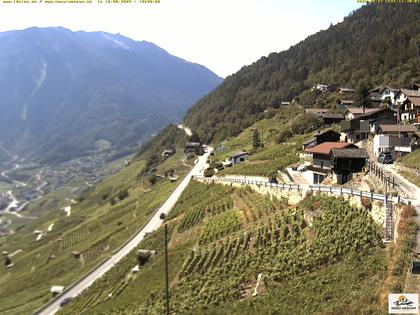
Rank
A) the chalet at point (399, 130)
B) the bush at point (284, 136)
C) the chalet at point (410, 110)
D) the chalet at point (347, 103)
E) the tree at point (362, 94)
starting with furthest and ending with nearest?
the chalet at point (347, 103), the tree at point (362, 94), the bush at point (284, 136), the chalet at point (410, 110), the chalet at point (399, 130)

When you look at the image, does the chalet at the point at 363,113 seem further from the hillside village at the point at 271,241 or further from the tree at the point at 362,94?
the tree at the point at 362,94

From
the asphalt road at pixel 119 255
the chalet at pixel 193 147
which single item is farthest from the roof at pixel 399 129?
the chalet at pixel 193 147

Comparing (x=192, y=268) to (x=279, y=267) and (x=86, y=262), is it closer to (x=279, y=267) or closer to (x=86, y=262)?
(x=279, y=267)

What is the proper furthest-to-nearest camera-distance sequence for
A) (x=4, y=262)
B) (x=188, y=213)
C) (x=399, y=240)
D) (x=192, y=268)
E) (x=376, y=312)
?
(x=4, y=262) < (x=188, y=213) < (x=192, y=268) < (x=399, y=240) < (x=376, y=312)

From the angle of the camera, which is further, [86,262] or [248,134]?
[248,134]

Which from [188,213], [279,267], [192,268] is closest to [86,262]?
[188,213]

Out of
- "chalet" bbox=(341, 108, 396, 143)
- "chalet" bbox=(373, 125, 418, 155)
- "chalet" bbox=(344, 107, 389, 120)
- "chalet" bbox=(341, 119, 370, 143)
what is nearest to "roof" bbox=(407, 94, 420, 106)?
"chalet" bbox=(341, 108, 396, 143)
